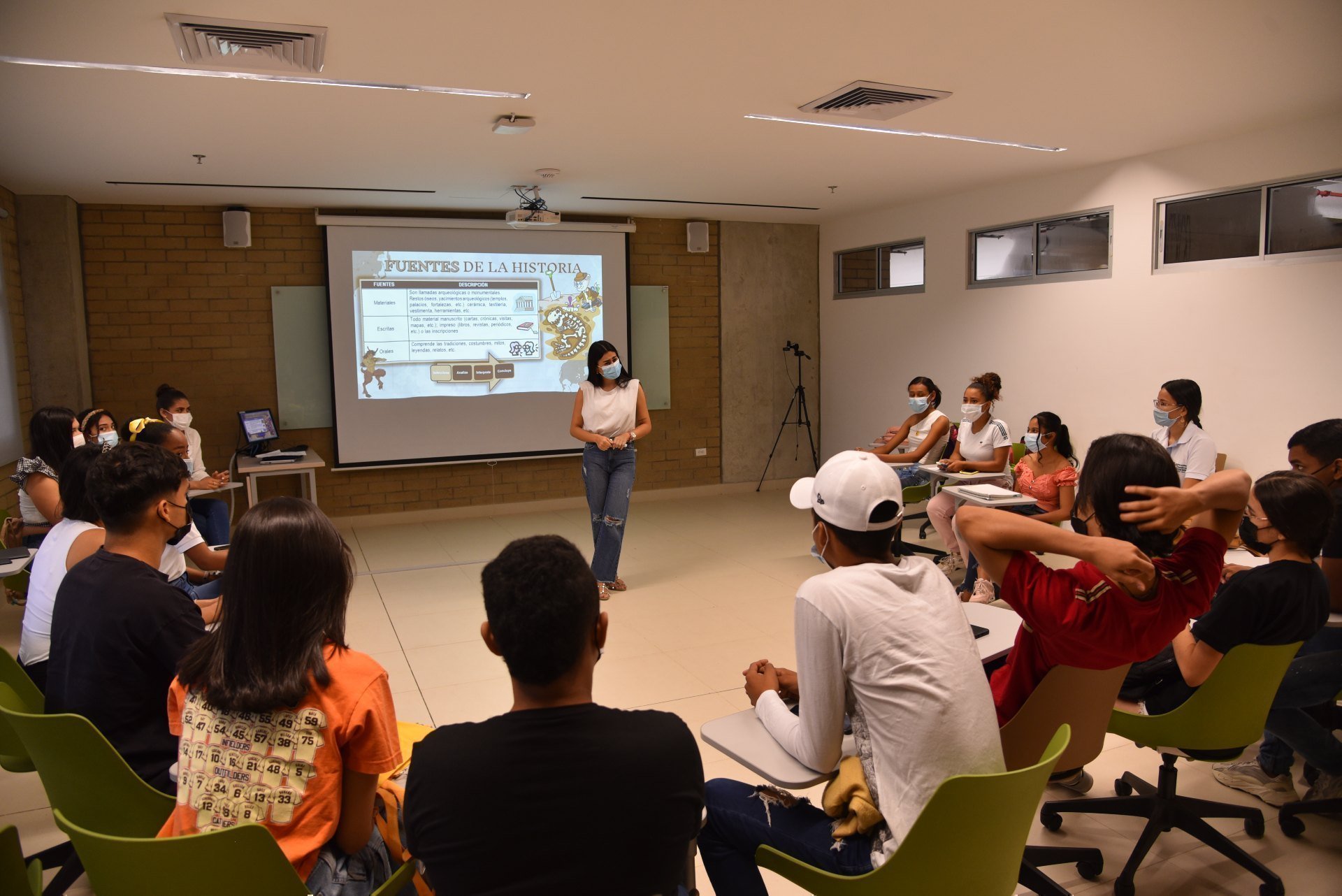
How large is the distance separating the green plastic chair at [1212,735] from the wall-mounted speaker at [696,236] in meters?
6.70

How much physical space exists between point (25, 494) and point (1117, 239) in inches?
257

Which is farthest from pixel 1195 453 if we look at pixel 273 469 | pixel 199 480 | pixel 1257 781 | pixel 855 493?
pixel 273 469

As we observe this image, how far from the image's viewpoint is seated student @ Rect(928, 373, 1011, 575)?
18.3ft

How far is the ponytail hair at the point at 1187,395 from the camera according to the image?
4805mm

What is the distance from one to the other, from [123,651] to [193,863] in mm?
738

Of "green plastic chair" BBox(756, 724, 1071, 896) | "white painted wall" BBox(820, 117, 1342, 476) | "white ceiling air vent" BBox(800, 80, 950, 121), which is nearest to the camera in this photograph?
"green plastic chair" BBox(756, 724, 1071, 896)

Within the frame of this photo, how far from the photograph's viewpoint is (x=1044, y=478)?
516cm

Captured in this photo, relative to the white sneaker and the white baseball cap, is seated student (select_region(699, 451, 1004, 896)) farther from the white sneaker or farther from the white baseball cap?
the white sneaker

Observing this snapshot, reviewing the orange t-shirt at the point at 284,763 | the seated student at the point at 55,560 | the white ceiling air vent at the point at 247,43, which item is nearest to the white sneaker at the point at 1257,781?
the orange t-shirt at the point at 284,763

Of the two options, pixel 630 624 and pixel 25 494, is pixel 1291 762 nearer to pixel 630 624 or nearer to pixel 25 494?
pixel 630 624

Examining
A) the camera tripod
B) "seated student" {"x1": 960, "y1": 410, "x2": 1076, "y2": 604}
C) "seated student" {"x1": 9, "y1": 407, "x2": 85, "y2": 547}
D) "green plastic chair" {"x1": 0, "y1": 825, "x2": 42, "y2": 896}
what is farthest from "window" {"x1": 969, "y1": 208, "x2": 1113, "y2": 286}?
"green plastic chair" {"x1": 0, "y1": 825, "x2": 42, "y2": 896}

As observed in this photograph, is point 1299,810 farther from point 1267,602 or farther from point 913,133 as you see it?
point 913,133

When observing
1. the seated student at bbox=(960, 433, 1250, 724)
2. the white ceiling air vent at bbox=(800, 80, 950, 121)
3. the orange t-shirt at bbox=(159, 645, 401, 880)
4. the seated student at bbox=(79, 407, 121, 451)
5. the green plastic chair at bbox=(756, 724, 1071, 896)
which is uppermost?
the white ceiling air vent at bbox=(800, 80, 950, 121)

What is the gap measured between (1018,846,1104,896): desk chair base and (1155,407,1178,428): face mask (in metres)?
3.08
